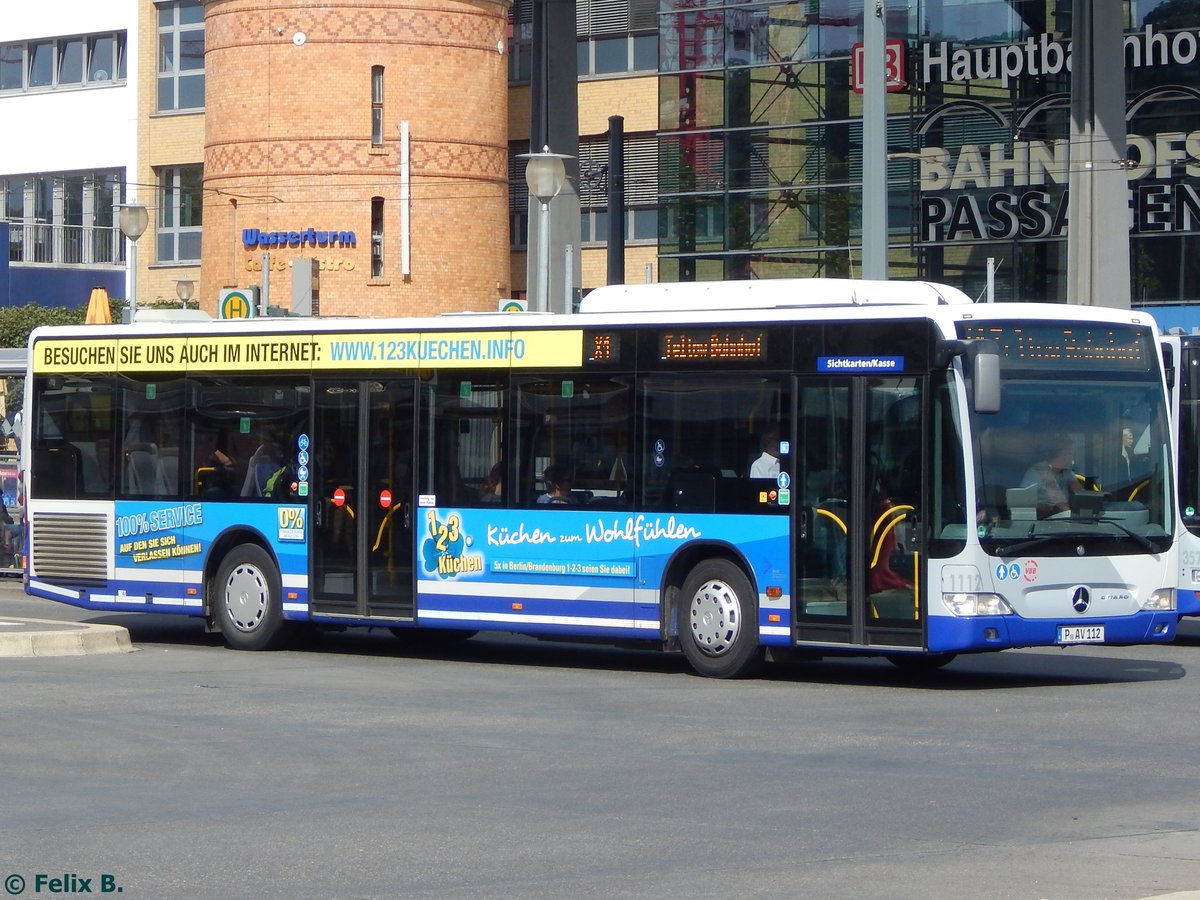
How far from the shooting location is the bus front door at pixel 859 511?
48.6 ft

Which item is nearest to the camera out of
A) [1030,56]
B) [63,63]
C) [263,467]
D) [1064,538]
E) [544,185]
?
[1064,538]

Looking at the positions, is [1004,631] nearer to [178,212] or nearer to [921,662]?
[921,662]

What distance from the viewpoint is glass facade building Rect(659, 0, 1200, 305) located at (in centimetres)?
3941

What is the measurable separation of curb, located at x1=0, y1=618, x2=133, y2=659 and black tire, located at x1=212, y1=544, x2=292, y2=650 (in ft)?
2.95

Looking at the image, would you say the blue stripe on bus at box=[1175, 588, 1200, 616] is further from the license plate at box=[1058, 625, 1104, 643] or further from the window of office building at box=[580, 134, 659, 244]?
the window of office building at box=[580, 134, 659, 244]

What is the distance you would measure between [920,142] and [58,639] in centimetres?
2824

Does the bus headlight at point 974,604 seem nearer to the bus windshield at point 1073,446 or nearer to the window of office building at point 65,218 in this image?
the bus windshield at point 1073,446

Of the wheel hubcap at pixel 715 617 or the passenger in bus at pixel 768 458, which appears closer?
the passenger in bus at pixel 768 458

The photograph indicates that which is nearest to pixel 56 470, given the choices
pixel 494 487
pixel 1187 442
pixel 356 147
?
pixel 494 487

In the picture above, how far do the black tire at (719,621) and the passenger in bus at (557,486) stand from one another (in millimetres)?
1308

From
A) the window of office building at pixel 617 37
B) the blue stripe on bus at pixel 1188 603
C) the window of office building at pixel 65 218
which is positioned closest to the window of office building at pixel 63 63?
the window of office building at pixel 65 218

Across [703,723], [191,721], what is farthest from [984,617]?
[191,721]

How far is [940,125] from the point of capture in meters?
41.8

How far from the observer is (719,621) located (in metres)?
15.8
